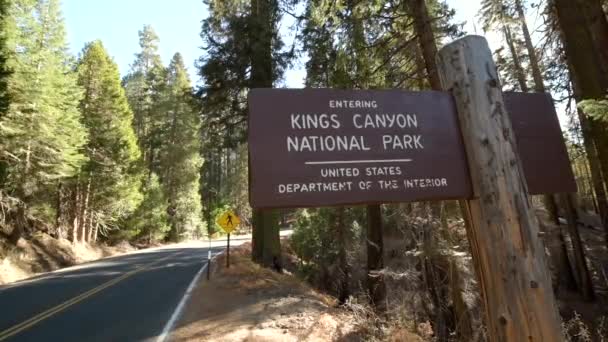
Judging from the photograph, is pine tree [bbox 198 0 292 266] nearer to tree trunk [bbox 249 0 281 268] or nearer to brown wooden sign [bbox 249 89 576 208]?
tree trunk [bbox 249 0 281 268]

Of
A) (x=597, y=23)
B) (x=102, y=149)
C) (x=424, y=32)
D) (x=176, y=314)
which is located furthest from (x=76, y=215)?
(x=597, y=23)

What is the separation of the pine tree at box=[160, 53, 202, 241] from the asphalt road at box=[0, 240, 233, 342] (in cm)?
2394

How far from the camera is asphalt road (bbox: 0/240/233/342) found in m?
7.63

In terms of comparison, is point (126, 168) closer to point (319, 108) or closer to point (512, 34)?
point (512, 34)

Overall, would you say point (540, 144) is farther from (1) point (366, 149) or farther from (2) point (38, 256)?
(2) point (38, 256)

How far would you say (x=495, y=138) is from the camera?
2.45 m

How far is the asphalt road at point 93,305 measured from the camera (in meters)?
7.63

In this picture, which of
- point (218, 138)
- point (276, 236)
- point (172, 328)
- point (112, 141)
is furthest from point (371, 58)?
point (112, 141)

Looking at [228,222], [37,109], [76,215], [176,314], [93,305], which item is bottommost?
[176,314]

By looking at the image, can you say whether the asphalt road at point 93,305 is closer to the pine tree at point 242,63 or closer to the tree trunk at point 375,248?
the pine tree at point 242,63

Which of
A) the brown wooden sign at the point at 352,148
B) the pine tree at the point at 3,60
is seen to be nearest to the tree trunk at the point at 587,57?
the brown wooden sign at the point at 352,148

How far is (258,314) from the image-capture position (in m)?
8.91

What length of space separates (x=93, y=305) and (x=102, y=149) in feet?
65.0

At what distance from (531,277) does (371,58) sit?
6.97 m
